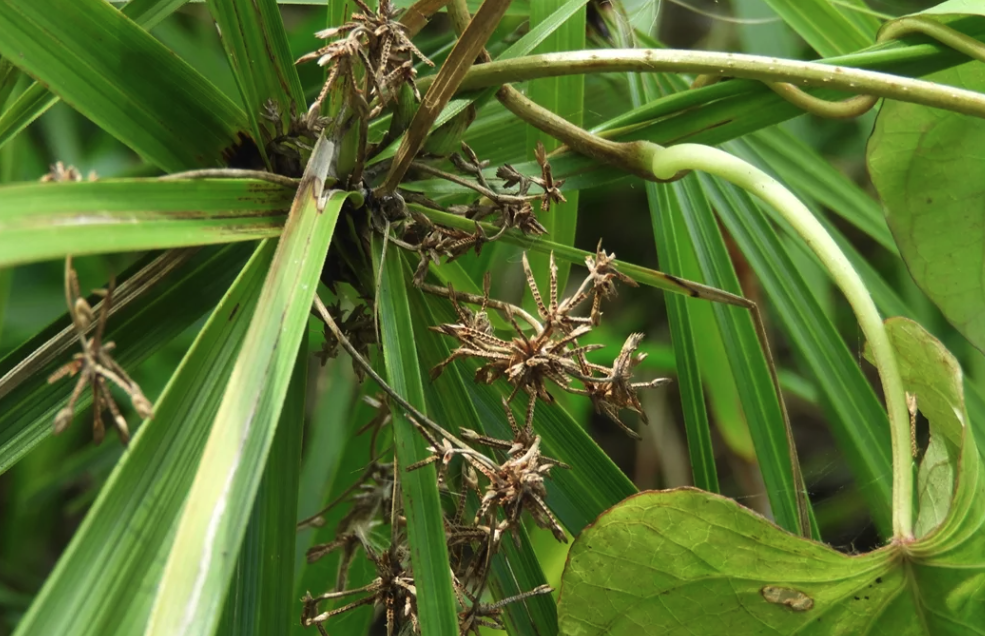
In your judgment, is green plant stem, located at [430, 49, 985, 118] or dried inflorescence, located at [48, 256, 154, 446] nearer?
dried inflorescence, located at [48, 256, 154, 446]

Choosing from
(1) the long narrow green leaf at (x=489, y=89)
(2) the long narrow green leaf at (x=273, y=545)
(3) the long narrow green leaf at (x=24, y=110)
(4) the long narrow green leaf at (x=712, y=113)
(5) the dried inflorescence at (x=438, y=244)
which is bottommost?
(2) the long narrow green leaf at (x=273, y=545)

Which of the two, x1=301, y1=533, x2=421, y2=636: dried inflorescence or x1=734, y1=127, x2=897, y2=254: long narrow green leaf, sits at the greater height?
x1=734, y1=127, x2=897, y2=254: long narrow green leaf

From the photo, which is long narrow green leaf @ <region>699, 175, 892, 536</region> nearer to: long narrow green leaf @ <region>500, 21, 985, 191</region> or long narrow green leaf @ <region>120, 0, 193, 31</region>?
long narrow green leaf @ <region>500, 21, 985, 191</region>

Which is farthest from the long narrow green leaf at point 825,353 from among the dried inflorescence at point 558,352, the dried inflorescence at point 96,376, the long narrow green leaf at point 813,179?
the dried inflorescence at point 96,376

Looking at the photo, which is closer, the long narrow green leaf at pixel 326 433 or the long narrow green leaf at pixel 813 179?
the long narrow green leaf at pixel 813 179

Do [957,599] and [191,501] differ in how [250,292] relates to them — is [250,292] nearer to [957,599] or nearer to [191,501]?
[191,501]

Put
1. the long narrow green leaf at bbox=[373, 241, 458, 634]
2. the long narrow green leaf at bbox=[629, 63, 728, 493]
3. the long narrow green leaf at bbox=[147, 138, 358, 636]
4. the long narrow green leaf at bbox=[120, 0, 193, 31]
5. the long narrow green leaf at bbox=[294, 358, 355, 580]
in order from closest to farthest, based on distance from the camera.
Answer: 1. the long narrow green leaf at bbox=[147, 138, 358, 636]
2. the long narrow green leaf at bbox=[373, 241, 458, 634]
3. the long narrow green leaf at bbox=[120, 0, 193, 31]
4. the long narrow green leaf at bbox=[629, 63, 728, 493]
5. the long narrow green leaf at bbox=[294, 358, 355, 580]

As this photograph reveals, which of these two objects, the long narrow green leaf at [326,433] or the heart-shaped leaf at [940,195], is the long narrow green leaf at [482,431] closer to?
the heart-shaped leaf at [940,195]

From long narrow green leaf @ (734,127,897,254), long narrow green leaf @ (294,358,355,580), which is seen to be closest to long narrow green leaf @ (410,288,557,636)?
long narrow green leaf @ (734,127,897,254)
